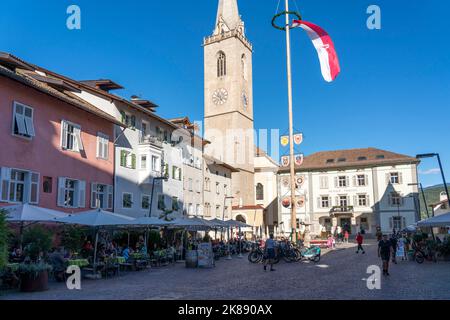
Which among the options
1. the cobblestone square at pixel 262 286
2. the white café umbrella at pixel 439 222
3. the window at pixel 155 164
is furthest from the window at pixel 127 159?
the white café umbrella at pixel 439 222

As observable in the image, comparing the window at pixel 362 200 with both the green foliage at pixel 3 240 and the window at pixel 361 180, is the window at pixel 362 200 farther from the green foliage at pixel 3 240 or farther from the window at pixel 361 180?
the green foliage at pixel 3 240

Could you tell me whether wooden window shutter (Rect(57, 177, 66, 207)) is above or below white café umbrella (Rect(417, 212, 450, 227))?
above

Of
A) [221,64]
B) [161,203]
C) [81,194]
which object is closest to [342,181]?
[221,64]

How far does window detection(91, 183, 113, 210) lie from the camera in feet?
99.2

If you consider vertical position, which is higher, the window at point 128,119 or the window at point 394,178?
the window at point 128,119

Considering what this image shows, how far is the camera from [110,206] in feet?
105

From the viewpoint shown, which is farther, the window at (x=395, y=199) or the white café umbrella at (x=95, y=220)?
the window at (x=395, y=199)

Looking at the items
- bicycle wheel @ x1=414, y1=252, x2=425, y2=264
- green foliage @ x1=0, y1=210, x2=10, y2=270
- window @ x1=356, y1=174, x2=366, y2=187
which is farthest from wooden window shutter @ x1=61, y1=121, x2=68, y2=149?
window @ x1=356, y1=174, x2=366, y2=187

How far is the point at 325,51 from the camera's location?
26.9 metres

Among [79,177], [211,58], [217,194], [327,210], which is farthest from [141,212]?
[211,58]

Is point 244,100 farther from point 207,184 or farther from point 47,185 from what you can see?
point 47,185

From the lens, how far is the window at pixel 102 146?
3083 cm

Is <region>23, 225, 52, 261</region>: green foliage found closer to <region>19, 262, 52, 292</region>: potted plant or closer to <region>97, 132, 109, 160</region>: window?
<region>19, 262, 52, 292</region>: potted plant

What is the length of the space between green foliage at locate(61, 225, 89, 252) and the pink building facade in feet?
7.94
